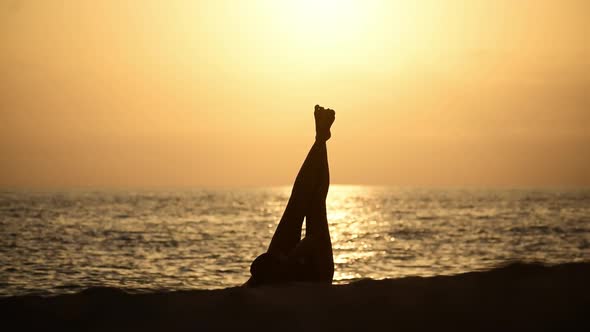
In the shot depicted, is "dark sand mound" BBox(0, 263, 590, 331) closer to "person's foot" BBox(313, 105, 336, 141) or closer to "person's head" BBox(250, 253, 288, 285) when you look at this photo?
"person's head" BBox(250, 253, 288, 285)

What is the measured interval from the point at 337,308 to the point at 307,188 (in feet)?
22.7

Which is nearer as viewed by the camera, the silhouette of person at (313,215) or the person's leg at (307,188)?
the silhouette of person at (313,215)

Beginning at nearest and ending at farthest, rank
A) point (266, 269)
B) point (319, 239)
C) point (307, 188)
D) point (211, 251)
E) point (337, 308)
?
point (337, 308) → point (266, 269) → point (319, 239) → point (307, 188) → point (211, 251)

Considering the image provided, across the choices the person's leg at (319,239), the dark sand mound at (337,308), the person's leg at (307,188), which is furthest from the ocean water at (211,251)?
the dark sand mound at (337,308)

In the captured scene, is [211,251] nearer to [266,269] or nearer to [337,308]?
[266,269]

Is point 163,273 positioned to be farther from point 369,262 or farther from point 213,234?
point 213,234

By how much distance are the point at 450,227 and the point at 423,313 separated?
A: 256 feet

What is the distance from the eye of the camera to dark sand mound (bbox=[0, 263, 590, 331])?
8.57 meters

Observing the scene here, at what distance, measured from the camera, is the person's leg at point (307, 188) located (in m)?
15.8

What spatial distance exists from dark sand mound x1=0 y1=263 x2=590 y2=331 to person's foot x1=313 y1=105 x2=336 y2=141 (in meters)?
6.62

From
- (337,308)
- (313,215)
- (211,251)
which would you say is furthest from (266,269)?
(211,251)

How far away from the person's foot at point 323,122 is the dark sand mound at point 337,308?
6.62 m

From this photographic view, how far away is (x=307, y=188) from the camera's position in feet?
51.8

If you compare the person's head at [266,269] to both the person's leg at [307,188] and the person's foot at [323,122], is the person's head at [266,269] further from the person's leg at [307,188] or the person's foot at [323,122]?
the person's foot at [323,122]
